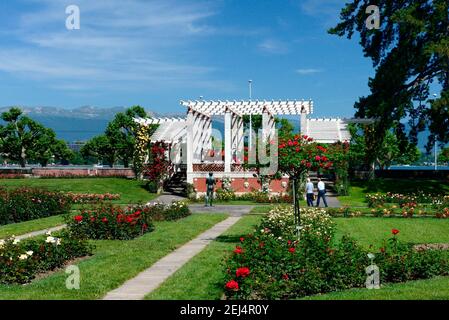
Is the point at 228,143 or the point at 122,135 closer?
the point at 228,143

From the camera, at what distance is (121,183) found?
3709cm

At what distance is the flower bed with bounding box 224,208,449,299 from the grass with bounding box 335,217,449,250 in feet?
10.7

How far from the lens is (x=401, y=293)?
347 inches

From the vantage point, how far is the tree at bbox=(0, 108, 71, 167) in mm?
50406

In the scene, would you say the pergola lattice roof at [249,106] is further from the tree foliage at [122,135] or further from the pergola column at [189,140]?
the tree foliage at [122,135]

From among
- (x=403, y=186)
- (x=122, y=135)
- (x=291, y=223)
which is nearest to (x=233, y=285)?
(x=291, y=223)

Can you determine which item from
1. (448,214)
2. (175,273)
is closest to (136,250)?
(175,273)

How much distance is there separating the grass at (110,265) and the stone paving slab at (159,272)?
6.0 inches

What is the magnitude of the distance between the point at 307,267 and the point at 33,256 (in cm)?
525

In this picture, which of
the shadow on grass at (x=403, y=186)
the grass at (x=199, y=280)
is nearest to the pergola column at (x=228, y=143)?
the shadow on grass at (x=403, y=186)

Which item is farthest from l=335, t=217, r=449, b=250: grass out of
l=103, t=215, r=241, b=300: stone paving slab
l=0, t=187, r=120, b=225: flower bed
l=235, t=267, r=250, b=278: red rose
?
l=0, t=187, r=120, b=225: flower bed

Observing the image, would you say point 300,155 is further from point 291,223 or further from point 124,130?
point 124,130

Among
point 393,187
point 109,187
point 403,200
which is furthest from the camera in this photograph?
point 393,187
